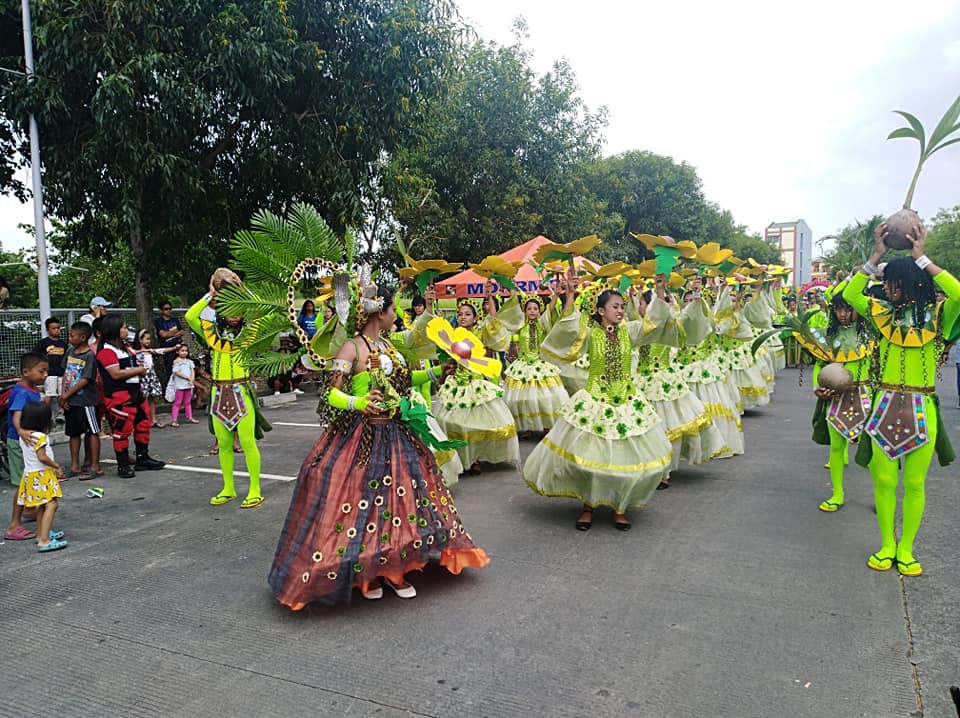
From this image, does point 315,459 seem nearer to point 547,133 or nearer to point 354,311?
point 354,311

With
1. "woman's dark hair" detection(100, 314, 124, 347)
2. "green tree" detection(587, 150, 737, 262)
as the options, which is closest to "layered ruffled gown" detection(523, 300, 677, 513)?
"woman's dark hair" detection(100, 314, 124, 347)

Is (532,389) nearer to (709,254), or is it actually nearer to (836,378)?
(709,254)

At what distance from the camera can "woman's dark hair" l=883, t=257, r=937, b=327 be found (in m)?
4.09

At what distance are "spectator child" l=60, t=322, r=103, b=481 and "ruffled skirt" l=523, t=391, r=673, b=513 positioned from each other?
4952 mm

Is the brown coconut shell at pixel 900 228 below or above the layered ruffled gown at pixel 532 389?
above

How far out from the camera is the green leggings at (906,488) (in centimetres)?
416

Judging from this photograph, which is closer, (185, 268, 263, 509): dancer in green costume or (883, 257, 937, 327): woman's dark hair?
(883, 257, 937, 327): woman's dark hair

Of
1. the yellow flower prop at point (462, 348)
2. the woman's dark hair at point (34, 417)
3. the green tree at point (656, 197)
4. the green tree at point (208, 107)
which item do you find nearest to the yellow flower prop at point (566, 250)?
the yellow flower prop at point (462, 348)

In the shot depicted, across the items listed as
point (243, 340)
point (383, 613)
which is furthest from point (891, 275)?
point (243, 340)

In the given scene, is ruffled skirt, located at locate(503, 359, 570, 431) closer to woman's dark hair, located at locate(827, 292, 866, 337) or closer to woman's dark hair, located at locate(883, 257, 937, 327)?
woman's dark hair, located at locate(827, 292, 866, 337)

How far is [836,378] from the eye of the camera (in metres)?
5.18

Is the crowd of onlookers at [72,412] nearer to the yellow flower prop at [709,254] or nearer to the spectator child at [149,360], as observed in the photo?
the spectator child at [149,360]

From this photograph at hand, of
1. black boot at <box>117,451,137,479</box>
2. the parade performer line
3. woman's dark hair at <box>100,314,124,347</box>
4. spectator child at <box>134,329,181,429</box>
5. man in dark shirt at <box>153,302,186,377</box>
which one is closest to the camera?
the parade performer line

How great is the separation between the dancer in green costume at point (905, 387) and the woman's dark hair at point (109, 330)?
23.2 ft
